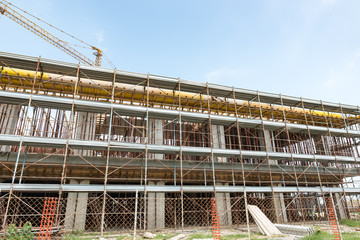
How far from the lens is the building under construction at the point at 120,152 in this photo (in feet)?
38.5

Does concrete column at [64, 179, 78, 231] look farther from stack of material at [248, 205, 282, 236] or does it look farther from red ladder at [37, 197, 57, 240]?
stack of material at [248, 205, 282, 236]

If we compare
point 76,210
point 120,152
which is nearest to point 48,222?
point 76,210

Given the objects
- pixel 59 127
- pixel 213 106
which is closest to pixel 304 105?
pixel 213 106

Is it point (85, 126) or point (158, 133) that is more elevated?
point (85, 126)

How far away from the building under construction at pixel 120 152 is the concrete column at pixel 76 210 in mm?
52

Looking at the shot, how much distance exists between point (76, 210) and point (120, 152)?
174 inches

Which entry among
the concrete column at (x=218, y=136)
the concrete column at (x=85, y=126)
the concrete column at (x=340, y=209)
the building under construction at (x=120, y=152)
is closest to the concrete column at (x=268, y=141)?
the building under construction at (x=120, y=152)

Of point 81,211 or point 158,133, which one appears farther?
point 158,133

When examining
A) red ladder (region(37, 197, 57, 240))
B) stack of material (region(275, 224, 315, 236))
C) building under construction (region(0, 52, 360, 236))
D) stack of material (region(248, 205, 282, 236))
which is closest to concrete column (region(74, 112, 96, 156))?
building under construction (region(0, 52, 360, 236))

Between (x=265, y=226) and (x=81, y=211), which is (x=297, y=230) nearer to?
(x=265, y=226)

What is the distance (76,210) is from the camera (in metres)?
12.7

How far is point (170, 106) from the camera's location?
55.2 feet

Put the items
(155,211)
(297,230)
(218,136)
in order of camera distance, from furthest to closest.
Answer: (218,136) < (155,211) < (297,230)

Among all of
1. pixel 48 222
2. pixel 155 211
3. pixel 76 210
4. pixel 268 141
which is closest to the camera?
pixel 48 222
